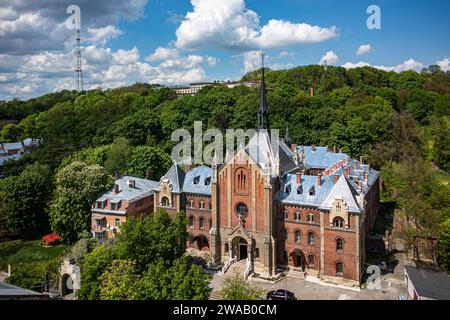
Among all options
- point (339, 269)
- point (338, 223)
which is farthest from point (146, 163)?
point (339, 269)

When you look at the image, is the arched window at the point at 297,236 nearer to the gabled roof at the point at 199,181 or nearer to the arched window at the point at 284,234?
the arched window at the point at 284,234

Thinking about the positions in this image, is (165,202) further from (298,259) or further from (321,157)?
(321,157)

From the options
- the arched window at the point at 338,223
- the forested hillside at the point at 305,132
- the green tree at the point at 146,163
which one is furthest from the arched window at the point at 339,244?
the green tree at the point at 146,163

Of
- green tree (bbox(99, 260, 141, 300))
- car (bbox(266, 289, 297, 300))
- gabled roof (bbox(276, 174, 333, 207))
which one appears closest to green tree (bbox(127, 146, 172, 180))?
gabled roof (bbox(276, 174, 333, 207))

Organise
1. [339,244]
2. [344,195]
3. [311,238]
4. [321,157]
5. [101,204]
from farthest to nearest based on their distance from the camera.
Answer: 1. [321,157]
2. [101,204]
3. [311,238]
4. [339,244]
5. [344,195]
